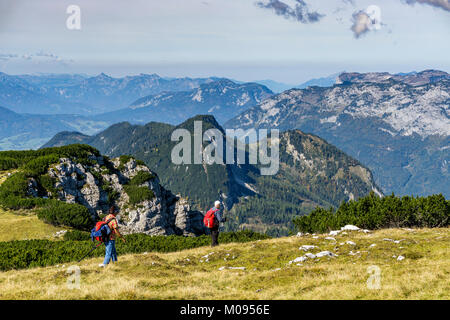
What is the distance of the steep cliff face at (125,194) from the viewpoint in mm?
98688

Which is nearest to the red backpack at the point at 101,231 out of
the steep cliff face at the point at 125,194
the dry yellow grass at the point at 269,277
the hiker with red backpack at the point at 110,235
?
the hiker with red backpack at the point at 110,235

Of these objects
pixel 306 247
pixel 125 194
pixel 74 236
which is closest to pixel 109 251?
Answer: pixel 306 247

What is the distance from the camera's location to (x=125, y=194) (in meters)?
118

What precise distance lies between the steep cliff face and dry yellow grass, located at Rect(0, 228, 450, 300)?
67549 millimetres

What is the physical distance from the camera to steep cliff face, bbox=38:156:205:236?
9869cm

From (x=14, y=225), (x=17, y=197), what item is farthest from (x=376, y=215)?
(x=17, y=197)

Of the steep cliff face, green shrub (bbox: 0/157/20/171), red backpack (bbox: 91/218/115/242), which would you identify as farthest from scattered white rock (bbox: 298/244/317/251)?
green shrub (bbox: 0/157/20/171)

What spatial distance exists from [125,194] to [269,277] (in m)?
103

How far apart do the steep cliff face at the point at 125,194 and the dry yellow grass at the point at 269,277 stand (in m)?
67.5

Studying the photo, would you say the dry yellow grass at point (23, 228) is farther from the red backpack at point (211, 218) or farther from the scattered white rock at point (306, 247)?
the scattered white rock at point (306, 247)

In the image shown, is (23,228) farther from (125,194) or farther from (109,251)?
(125,194)

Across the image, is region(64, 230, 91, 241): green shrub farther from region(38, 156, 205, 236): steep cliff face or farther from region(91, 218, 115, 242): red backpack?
region(38, 156, 205, 236): steep cliff face
